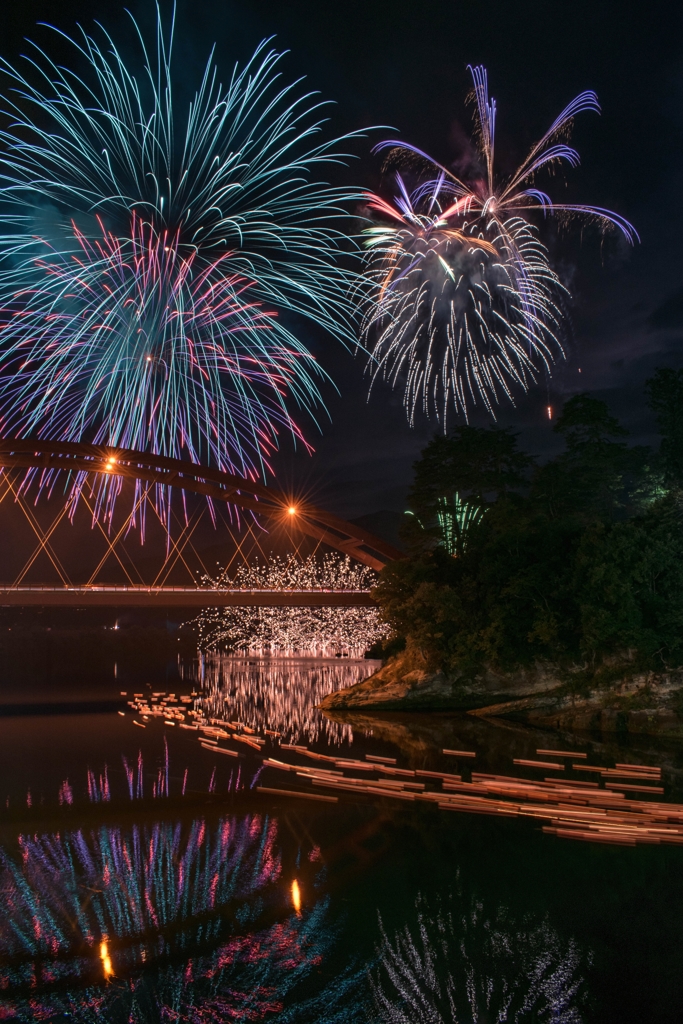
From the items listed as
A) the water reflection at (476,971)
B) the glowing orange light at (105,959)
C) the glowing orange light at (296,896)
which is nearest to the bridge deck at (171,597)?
→ the glowing orange light at (296,896)

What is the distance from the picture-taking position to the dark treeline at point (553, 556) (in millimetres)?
31734

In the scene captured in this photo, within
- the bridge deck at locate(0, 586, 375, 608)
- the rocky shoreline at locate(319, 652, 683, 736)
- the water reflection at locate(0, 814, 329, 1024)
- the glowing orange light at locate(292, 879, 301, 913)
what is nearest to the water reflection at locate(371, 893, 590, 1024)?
the water reflection at locate(0, 814, 329, 1024)

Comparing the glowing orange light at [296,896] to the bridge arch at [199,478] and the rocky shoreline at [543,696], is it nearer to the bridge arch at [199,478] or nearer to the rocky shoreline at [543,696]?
the rocky shoreline at [543,696]

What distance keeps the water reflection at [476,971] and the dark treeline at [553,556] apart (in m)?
21.4

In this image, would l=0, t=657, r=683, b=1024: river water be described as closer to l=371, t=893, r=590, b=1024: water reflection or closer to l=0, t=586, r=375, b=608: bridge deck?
l=371, t=893, r=590, b=1024: water reflection

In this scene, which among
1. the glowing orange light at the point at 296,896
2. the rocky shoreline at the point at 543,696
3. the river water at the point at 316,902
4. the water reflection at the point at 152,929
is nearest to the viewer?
the water reflection at the point at 152,929

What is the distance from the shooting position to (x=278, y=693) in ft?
174

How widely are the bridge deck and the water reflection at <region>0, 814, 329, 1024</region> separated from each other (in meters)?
21.2

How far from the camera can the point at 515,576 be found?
1439 inches

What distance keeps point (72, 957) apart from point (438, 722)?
26.3 metres

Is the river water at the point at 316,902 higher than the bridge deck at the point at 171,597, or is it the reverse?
the bridge deck at the point at 171,597

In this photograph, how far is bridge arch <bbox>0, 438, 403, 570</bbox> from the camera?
4694 centimetres

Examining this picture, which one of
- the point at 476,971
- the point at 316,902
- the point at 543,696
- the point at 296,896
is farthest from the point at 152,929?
the point at 543,696

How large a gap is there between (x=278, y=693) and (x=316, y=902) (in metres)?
40.4
